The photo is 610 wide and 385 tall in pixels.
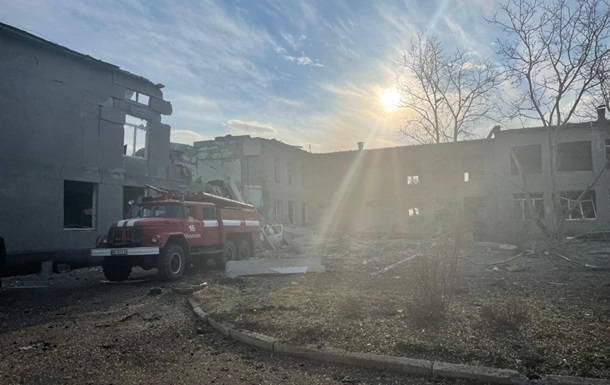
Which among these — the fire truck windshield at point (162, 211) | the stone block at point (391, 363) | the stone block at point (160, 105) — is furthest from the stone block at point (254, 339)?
the stone block at point (160, 105)

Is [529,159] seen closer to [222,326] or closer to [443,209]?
[443,209]

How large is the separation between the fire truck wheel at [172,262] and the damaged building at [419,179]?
501 inches

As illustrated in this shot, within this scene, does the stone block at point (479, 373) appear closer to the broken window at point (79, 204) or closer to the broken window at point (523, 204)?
the broken window at point (79, 204)

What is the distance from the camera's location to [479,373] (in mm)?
3859

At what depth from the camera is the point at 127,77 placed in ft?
55.7

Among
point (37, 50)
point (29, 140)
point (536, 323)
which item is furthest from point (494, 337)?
point (37, 50)

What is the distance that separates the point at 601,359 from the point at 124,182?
1635cm

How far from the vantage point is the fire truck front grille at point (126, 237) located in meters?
10.6

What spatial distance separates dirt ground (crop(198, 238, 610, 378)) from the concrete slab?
42 cm

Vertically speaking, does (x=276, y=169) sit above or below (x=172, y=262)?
above

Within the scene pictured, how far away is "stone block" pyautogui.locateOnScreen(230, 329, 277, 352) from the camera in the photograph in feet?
16.6

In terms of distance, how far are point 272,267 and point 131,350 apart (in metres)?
6.25

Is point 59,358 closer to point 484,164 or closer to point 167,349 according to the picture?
point 167,349

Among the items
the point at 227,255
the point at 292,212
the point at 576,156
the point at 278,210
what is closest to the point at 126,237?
the point at 227,255
